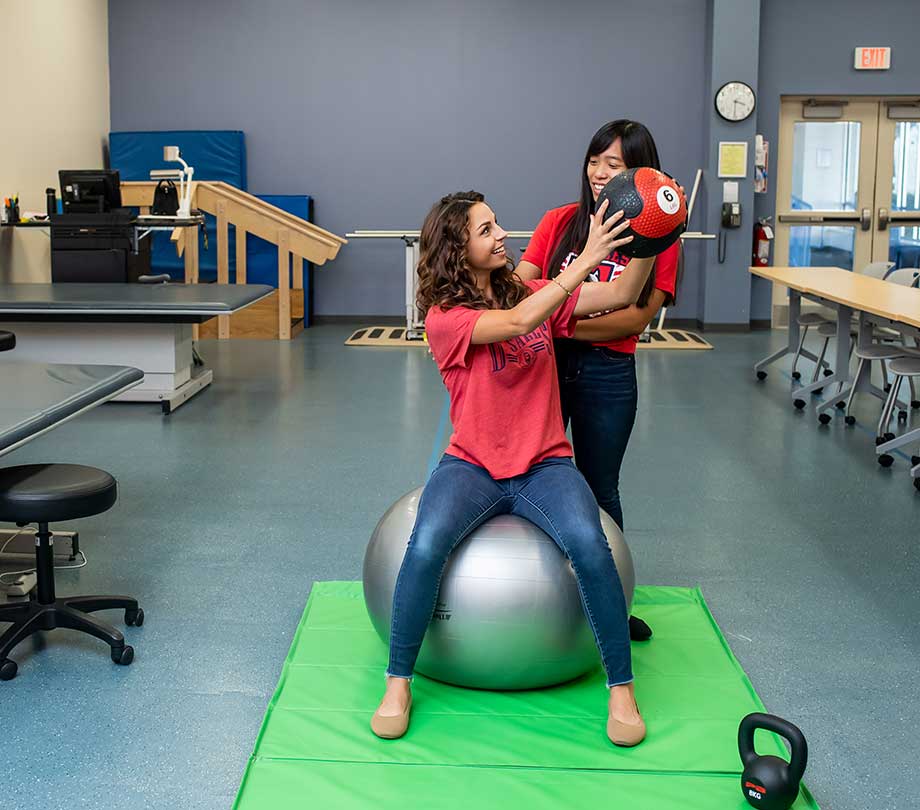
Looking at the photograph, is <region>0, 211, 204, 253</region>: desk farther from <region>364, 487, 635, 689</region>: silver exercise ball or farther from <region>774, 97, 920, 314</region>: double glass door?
<region>774, 97, 920, 314</region>: double glass door

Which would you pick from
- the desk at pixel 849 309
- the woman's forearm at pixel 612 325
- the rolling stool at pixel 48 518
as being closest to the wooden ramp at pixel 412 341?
the desk at pixel 849 309

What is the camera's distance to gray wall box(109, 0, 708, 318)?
991 centimetres

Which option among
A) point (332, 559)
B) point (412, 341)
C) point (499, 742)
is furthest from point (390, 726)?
point (412, 341)

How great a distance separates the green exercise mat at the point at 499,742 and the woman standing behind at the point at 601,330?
494mm

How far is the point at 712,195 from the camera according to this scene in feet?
32.0

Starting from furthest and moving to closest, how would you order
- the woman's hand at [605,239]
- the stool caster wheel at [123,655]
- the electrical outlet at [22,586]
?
the electrical outlet at [22,586] < the stool caster wheel at [123,655] < the woman's hand at [605,239]

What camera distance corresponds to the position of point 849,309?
634cm

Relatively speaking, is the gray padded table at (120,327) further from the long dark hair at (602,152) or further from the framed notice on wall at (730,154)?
the framed notice on wall at (730,154)

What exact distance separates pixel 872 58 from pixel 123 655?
879cm

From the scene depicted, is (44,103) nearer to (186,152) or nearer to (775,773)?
(186,152)

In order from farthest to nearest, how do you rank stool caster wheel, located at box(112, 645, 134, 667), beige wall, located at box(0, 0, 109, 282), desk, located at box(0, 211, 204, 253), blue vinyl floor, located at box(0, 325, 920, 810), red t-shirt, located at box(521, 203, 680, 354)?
beige wall, located at box(0, 0, 109, 282)
desk, located at box(0, 211, 204, 253)
stool caster wheel, located at box(112, 645, 134, 667)
red t-shirt, located at box(521, 203, 680, 354)
blue vinyl floor, located at box(0, 325, 920, 810)

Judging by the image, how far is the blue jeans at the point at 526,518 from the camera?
2.48m

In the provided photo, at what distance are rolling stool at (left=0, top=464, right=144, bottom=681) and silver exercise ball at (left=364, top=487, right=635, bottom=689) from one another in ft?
2.63

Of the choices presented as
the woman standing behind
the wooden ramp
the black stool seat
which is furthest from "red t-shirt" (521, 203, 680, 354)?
the wooden ramp
